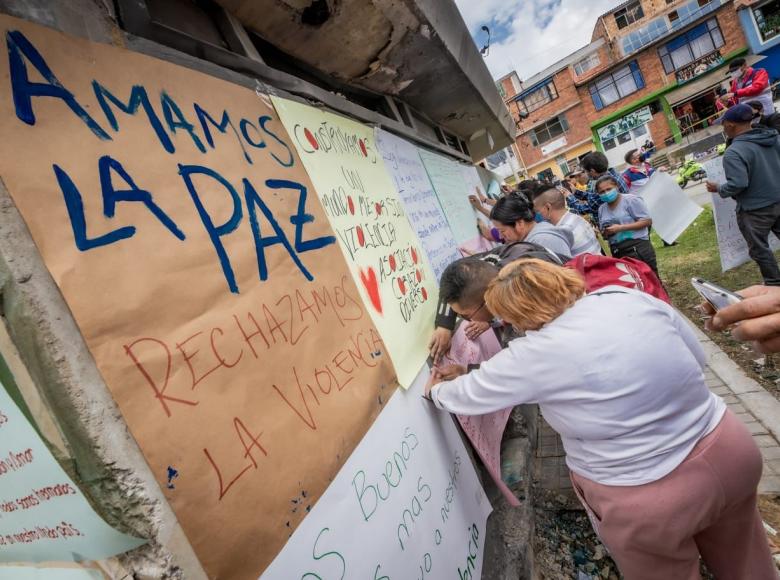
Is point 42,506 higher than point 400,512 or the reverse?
higher

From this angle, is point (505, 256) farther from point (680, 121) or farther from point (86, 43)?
point (680, 121)

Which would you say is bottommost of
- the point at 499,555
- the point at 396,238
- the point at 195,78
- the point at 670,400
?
the point at 499,555

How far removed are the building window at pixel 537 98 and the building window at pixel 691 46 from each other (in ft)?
26.0

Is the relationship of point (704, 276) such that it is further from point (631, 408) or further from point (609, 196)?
point (631, 408)

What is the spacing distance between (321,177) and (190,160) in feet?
2.01

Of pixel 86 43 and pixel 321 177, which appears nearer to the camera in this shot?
pixel 86 43

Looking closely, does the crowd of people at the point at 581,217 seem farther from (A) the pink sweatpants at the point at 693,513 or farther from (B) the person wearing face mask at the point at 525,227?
(A) the pink sweatpants at the point at 693,513

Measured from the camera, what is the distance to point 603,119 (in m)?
31.8

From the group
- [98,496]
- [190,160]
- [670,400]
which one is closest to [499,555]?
[670,400]

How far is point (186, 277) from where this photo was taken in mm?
845

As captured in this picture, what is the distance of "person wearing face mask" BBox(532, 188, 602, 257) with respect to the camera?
3.23 metres

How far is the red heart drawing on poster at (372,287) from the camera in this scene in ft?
5.15

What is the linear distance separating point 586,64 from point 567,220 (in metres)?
39.0

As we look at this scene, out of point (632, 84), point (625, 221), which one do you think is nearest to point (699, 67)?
point (632, 84)
